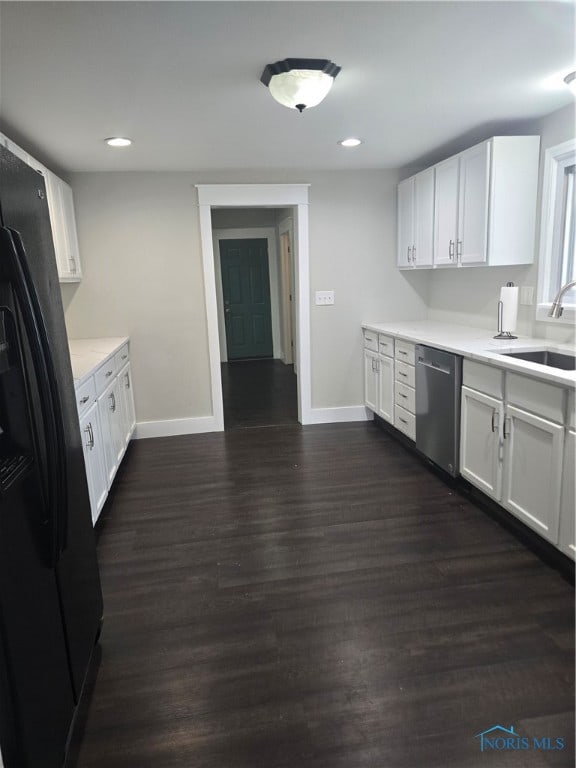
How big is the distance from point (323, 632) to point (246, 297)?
21.5 feet

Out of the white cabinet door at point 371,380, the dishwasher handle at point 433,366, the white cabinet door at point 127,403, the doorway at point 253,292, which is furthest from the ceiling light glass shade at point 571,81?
the doorway at point 253,292

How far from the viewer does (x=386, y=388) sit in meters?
4.20

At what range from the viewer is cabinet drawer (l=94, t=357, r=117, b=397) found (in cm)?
300

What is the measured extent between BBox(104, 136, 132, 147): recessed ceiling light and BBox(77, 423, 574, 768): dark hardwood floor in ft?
7.39

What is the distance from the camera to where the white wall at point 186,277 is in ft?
13.7

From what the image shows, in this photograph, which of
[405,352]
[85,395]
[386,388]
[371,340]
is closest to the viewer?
[85,395]

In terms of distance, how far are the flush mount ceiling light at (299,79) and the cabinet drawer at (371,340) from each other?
2402mm

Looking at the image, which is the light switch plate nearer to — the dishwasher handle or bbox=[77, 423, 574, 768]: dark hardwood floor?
the dishwasher handle

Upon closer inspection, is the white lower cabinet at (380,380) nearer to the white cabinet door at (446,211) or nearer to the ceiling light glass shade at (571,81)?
the white cabinet door at (446,211)

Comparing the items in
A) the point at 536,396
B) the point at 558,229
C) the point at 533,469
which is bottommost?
the point at 533,469

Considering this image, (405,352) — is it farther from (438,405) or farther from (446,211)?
(446,211)

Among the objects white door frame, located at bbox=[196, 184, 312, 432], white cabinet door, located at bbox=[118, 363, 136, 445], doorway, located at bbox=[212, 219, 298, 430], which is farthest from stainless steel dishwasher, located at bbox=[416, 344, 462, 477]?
doorway, located at bbox=[212, 219, 298, 430]

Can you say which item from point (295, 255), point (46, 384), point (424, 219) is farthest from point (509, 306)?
point (46, 384)

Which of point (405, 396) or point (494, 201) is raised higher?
point (494, 201)
